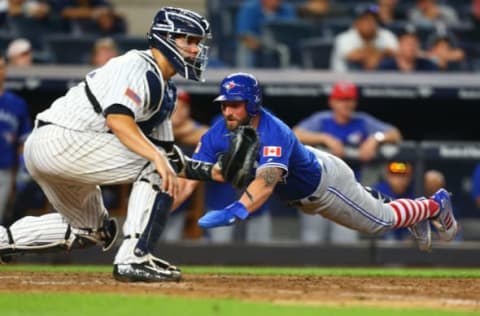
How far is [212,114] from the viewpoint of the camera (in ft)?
44.8

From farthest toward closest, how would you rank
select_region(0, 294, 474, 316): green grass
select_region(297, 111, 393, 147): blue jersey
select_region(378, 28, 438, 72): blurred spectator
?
select_region(378, 28, 438, 72): blurred spectator, select_region(297, 111, 393, 147): blue jersey, select_region(0, 294, 474, 316): green grass

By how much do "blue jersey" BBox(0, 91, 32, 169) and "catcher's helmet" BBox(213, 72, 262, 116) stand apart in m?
4.30

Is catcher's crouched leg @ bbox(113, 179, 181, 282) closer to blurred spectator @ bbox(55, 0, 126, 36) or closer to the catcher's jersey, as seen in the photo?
the catcher's jersey

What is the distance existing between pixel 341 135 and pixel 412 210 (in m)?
A: 3.29

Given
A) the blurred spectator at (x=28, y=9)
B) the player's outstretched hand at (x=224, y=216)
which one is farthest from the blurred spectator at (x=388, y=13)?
the player's outstretched hand at (x=224, y=216)

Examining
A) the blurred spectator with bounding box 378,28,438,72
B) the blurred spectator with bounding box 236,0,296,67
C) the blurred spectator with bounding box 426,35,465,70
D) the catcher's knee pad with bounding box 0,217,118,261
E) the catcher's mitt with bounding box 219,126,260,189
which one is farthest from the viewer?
the blurred spectator with bounding box 236,0,296,67

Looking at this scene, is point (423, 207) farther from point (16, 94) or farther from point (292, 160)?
point (16, 94)

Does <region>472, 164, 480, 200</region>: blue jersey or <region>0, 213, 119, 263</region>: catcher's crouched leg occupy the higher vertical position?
<region>472, 164, 480, 200</region>: blue jersey

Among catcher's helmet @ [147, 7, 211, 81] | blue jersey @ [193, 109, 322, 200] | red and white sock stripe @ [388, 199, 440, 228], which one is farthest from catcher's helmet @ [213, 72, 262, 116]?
red and white sock stripe @ [388, 199, 440, 228]

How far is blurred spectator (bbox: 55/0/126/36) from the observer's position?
14.7 metres

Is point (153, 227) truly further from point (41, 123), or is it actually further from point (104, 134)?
point (41, 123)

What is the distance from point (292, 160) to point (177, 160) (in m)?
0.82

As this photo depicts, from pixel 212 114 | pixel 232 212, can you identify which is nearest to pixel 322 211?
pixel 232 212

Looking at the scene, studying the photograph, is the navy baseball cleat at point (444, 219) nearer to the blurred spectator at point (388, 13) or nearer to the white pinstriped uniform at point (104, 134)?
the white pinstriped uniform at point (104, 134)
